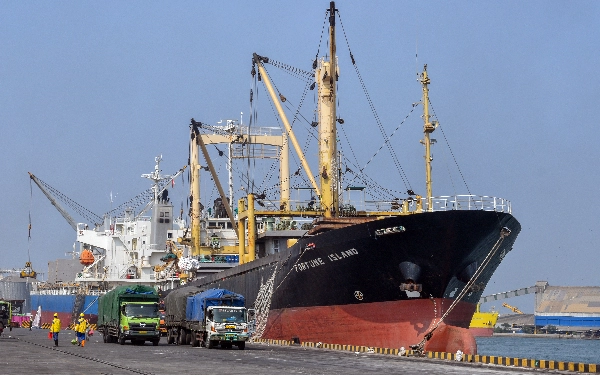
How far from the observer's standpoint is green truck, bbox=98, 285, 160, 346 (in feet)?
125

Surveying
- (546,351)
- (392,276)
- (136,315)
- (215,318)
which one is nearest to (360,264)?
(392,276)

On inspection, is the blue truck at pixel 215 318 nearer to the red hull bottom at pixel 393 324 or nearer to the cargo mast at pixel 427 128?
the red hull bottom at pixel 393 324

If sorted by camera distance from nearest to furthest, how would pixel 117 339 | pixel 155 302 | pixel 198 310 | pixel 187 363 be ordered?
pixel 187 363, pixel 198 310, pixel 155 302, pixel 117 339

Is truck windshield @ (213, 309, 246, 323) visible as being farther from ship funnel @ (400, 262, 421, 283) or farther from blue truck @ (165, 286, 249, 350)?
ship funnel @ (400, 262, 421, 283)

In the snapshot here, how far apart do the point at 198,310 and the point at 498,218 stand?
514 inches

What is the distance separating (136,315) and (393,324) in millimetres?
12441

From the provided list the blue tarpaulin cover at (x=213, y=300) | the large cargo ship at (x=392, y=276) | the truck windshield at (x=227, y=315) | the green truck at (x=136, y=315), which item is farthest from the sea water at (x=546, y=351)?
the green truck at (x=136, y=315)

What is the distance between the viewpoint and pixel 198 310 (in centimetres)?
3612

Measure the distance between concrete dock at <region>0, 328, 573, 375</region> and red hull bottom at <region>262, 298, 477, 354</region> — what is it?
1.85m

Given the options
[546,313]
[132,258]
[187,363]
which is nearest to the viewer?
[187,363]

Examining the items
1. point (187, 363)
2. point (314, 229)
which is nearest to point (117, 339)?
point (314, 229)

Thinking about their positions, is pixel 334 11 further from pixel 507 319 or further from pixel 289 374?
pixel 507 319

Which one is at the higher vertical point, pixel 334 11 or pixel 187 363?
pixel 334 11

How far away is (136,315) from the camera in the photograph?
38281 mm
